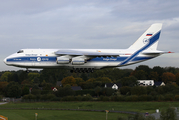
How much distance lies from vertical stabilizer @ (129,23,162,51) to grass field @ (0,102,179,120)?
24630 mm

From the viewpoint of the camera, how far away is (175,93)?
9281 cm

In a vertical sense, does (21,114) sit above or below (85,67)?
below

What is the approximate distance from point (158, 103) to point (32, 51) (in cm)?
Answer: 5420

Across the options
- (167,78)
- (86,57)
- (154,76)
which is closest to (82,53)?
(86,57)

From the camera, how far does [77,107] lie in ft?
281

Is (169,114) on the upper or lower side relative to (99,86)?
lower

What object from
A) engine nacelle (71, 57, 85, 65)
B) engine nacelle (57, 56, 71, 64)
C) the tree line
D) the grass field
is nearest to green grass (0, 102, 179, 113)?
the grass field

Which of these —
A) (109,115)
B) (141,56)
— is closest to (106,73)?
(109,115)

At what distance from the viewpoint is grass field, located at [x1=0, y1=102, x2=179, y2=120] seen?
70.7 metres

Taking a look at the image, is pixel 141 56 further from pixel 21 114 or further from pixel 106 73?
pixel 106 73

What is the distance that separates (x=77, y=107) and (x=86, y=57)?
43367 mm

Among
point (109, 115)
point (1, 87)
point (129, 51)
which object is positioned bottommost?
point (109, 115)

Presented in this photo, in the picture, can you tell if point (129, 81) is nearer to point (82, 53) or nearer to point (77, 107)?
point (77, 107)

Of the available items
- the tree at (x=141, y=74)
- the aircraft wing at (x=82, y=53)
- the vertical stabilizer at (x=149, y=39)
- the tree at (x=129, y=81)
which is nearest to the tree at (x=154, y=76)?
the tree at (x=141, y=74)
